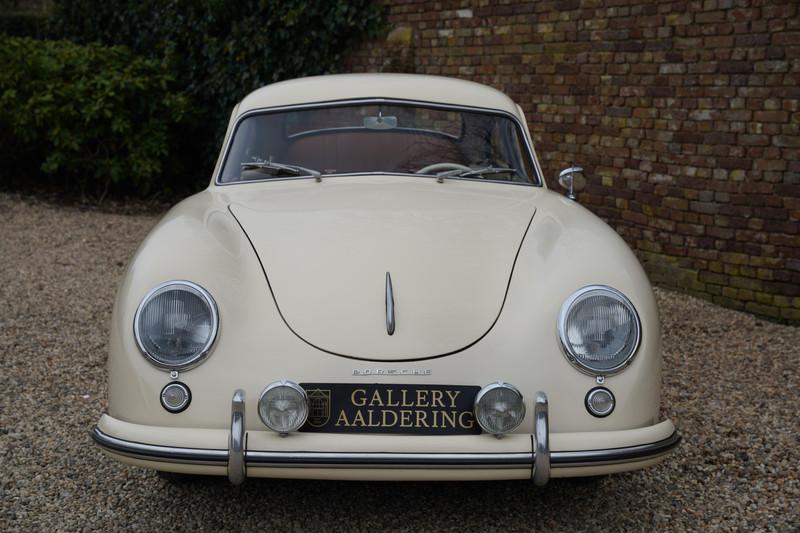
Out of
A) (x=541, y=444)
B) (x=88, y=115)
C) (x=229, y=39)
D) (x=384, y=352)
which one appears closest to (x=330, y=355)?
(x=384, y=352)

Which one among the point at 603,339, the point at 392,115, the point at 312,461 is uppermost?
the point at 392,115

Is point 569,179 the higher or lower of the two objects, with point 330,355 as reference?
higher

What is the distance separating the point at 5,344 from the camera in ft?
16.7

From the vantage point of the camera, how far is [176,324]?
2680 mm

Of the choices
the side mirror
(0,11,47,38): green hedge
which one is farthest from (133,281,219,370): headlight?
(0,11,47,38): green hedge

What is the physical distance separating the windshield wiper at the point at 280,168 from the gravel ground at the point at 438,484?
4.33 ft

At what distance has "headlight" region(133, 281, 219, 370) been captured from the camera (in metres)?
2.64

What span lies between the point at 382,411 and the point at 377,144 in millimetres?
1655

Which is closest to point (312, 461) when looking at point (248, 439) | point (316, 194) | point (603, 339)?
point (248, 439)

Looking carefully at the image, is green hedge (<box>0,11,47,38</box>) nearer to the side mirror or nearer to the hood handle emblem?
the side mirror

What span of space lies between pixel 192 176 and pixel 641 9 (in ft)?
20.6

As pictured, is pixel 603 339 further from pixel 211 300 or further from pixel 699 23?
pixel 699 23

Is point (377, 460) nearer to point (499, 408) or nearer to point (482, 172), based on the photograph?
point (499, 408)

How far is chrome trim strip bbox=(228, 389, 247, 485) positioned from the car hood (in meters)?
0.29
